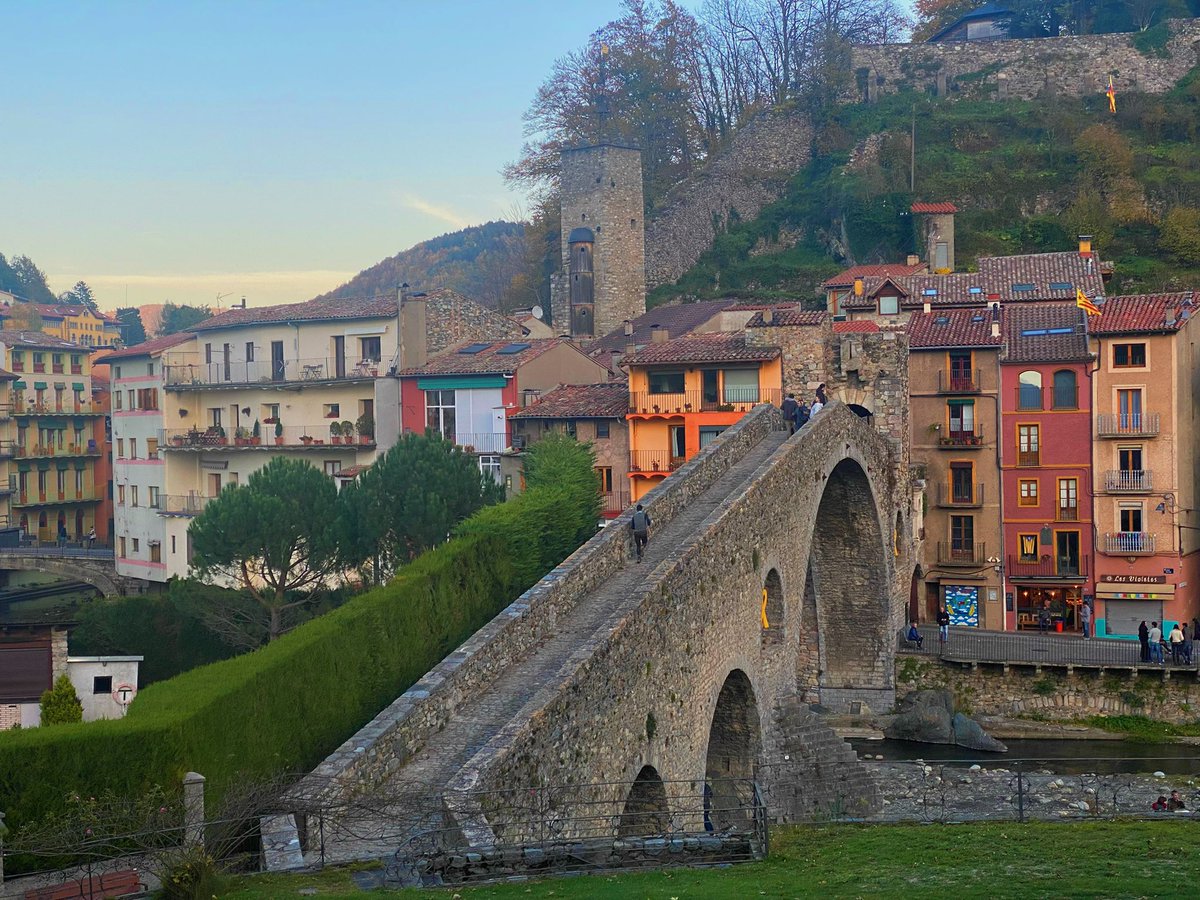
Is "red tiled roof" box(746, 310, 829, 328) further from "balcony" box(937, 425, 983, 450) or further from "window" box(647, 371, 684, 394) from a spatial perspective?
"balcony" box(937, 425, 983, 450)

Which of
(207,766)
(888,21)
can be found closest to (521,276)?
(888,21)

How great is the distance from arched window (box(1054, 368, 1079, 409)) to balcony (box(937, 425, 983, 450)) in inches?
100

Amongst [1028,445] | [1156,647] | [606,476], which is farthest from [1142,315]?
[606,476]

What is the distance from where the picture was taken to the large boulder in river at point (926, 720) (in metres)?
40.5

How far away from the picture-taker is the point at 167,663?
135ft

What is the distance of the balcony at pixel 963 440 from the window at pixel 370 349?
20118mm

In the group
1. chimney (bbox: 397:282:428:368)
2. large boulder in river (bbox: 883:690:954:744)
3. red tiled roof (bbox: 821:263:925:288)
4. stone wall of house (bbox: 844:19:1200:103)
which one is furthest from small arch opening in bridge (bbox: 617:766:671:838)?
stone wall of house (bbox: 844:19:1200:103)

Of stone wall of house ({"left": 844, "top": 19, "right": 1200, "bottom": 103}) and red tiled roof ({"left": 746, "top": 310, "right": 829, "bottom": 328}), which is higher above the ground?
stone wall of house ({"left": 844, "top": 19, "right": 1200, "bottom": 103})

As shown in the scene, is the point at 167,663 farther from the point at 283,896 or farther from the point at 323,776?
the point at 283,896

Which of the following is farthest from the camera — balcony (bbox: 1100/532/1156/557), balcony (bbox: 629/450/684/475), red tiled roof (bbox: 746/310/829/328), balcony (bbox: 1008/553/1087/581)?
balcony (bbox: 1008/553/1087/581)

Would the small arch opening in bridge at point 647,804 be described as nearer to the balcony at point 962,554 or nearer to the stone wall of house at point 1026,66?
the balcony at point 962,554

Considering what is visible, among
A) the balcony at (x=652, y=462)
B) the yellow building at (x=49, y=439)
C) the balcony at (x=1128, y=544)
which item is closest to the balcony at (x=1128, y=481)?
the balcony at (x=1128, y=544)

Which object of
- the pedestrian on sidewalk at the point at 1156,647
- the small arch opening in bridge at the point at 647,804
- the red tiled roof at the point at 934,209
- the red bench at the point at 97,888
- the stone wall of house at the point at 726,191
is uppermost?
the stone wall of house at the point at 726,191

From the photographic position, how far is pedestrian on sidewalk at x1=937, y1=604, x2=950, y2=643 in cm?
4372
